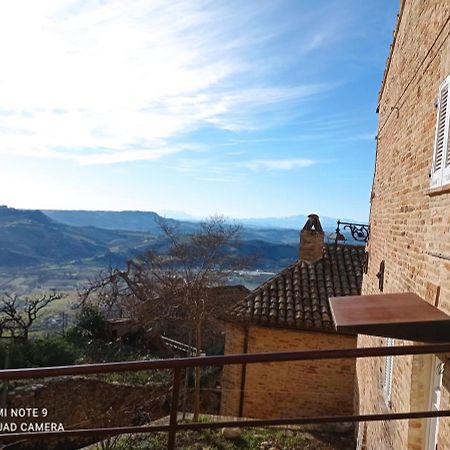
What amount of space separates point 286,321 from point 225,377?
232 centimetres

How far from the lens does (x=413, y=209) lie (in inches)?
170

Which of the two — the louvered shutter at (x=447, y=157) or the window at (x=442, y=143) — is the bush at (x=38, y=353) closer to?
the window at (x=442, y=143)

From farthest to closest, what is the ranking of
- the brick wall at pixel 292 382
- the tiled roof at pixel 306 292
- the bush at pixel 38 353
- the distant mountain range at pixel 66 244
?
1. the distant mountain range at pixel 66 244
2. the bush at pixel 38 353
3. the tiled roof at pixel 306 292
4. the brick wall at pixel 292 382

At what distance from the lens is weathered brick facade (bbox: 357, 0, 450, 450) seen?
134 inches

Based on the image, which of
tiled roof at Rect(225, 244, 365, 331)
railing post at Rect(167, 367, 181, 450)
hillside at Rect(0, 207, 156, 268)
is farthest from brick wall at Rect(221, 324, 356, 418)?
hillside at Rect(0, 207, 156, 268)

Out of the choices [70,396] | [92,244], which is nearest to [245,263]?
[70,396]

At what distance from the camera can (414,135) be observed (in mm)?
4617

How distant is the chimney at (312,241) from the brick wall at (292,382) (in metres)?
3.21

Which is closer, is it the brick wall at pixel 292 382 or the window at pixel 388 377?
the window at pixel 388 377

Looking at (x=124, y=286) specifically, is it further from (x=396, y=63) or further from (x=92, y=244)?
(x=92, y=244)

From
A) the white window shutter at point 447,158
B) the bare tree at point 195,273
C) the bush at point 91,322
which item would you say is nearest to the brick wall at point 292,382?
the bare tree at point 195,273

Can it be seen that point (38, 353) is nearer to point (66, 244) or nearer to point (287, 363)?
point (287, 363)

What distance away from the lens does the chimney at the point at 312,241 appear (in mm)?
13578

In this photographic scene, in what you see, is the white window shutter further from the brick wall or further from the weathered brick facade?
the brick wall
